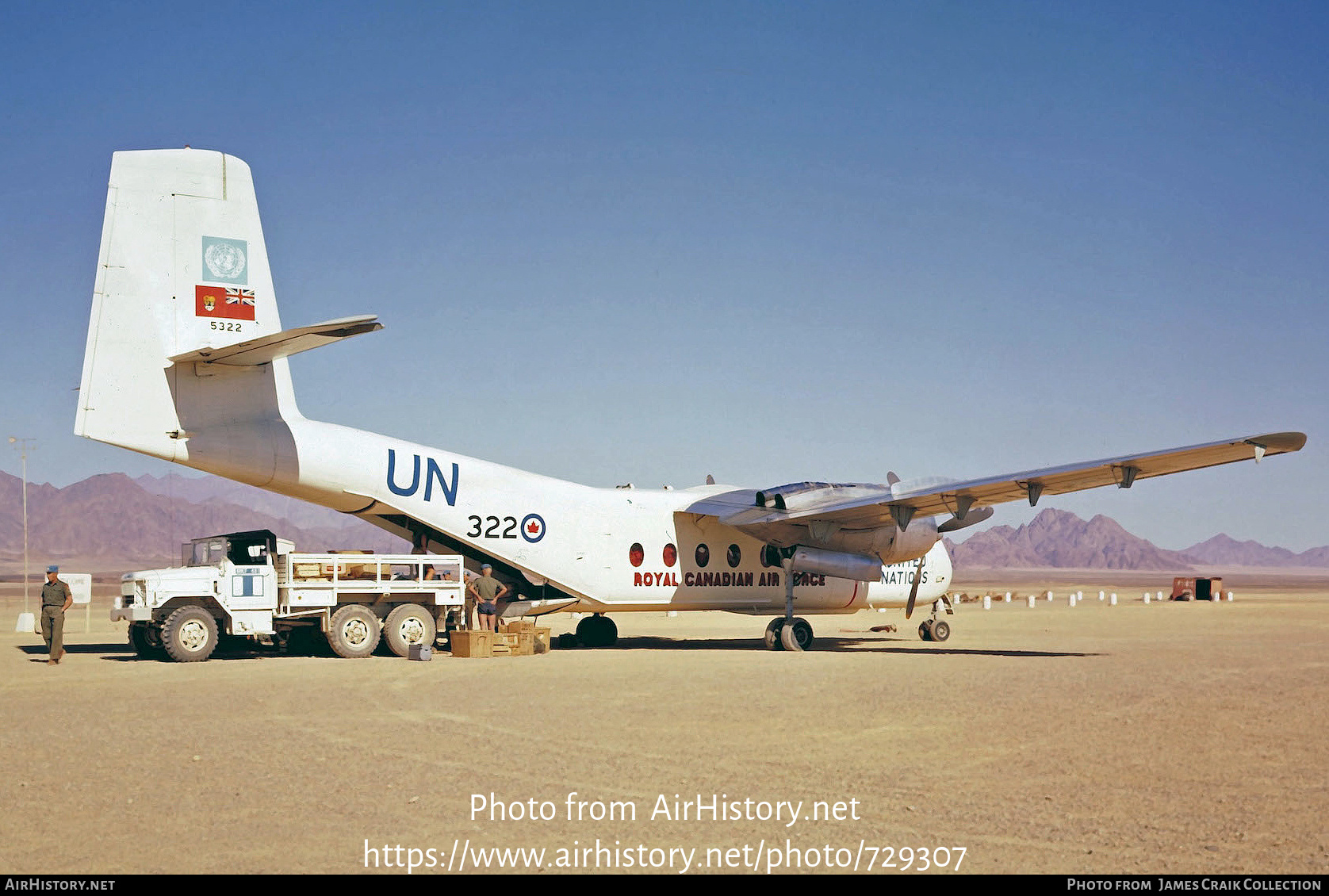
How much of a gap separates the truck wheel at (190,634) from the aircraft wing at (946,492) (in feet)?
32.1

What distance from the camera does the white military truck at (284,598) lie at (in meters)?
18.8

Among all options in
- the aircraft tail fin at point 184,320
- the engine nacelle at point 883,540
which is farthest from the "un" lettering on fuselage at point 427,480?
the engine nacelle at point 883,540

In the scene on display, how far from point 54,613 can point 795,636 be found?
13233mm

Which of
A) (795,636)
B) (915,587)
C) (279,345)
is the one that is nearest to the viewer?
(279,345)

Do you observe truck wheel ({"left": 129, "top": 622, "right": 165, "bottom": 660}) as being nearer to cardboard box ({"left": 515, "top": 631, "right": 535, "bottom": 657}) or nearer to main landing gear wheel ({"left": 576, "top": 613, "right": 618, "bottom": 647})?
cardboard box ({"left": 515, "top": 631, "right": 535, "bottom": 657})

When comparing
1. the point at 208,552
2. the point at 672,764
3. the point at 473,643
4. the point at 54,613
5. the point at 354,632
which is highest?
the point at 208,552

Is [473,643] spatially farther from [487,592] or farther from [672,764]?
[672,764]

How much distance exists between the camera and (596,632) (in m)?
24.7

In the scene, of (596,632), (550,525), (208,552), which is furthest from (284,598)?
(596,632)

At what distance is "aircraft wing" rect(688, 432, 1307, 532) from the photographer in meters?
19.2

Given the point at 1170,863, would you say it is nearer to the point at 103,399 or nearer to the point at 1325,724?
the point at 1325,724

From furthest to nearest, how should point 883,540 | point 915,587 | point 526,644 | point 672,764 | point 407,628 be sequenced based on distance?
1. point 915,587
2. point 883,540
3. point 526,644
4. point 407,628
5. point 672,764
